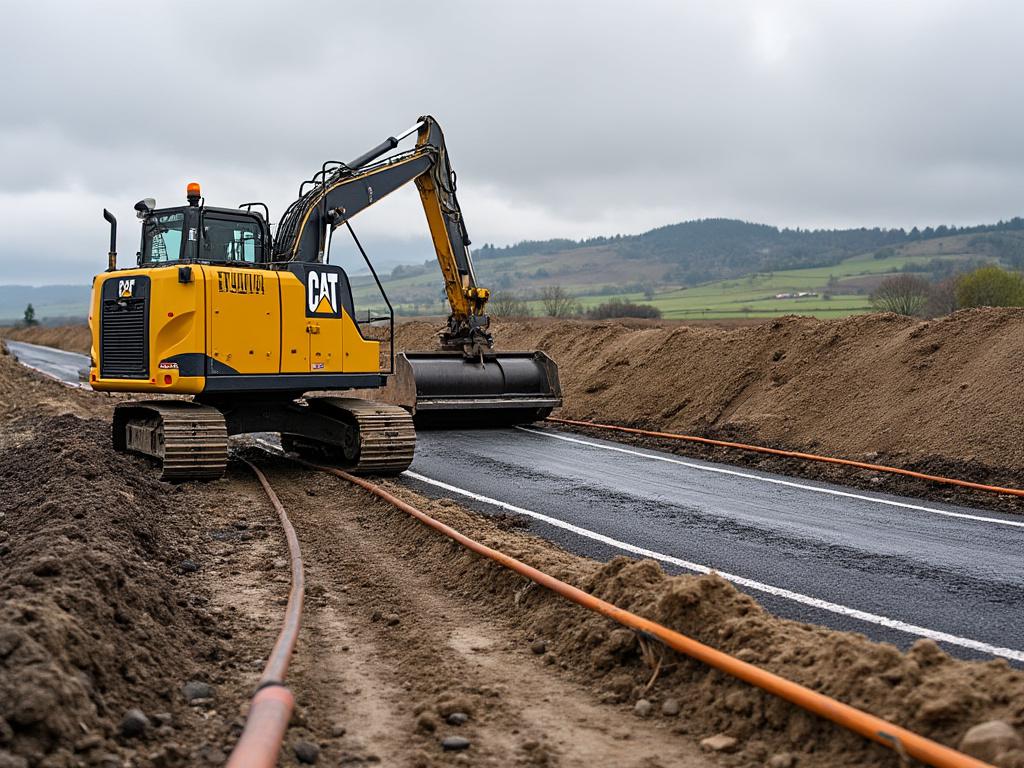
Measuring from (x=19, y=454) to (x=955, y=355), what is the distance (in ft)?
47.7

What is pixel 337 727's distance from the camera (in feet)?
16.2

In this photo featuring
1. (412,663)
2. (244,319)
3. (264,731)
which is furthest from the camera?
(244,319)

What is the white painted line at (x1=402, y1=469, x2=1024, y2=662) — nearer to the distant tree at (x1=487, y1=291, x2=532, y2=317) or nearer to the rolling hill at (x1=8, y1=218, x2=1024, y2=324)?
the distant tree at (x1=487, y1=291, x2=532, y2=317)

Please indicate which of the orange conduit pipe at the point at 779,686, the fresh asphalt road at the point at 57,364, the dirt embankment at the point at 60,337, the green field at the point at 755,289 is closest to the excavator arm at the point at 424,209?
the orange conduit pipe at the point at 779,686

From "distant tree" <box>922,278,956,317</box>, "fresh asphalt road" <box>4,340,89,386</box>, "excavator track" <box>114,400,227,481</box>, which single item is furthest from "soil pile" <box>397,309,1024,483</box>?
"fresh asphalt road" <box>4,340,89,386</box>

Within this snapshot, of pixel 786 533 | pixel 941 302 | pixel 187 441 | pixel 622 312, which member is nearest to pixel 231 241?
pixel 187 441

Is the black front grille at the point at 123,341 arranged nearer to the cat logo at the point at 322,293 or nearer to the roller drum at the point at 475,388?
the cat logo at the point at 322,293

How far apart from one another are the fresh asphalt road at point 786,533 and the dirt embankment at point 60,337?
5866 cm

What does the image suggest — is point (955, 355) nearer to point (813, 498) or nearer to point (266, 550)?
point (813, 498)

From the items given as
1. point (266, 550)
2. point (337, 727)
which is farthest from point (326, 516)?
point (337, 727)

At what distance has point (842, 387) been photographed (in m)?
17.3

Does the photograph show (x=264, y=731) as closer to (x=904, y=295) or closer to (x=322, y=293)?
(x=322, y=293)

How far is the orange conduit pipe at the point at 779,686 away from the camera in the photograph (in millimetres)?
3869

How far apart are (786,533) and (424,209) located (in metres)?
11.3
